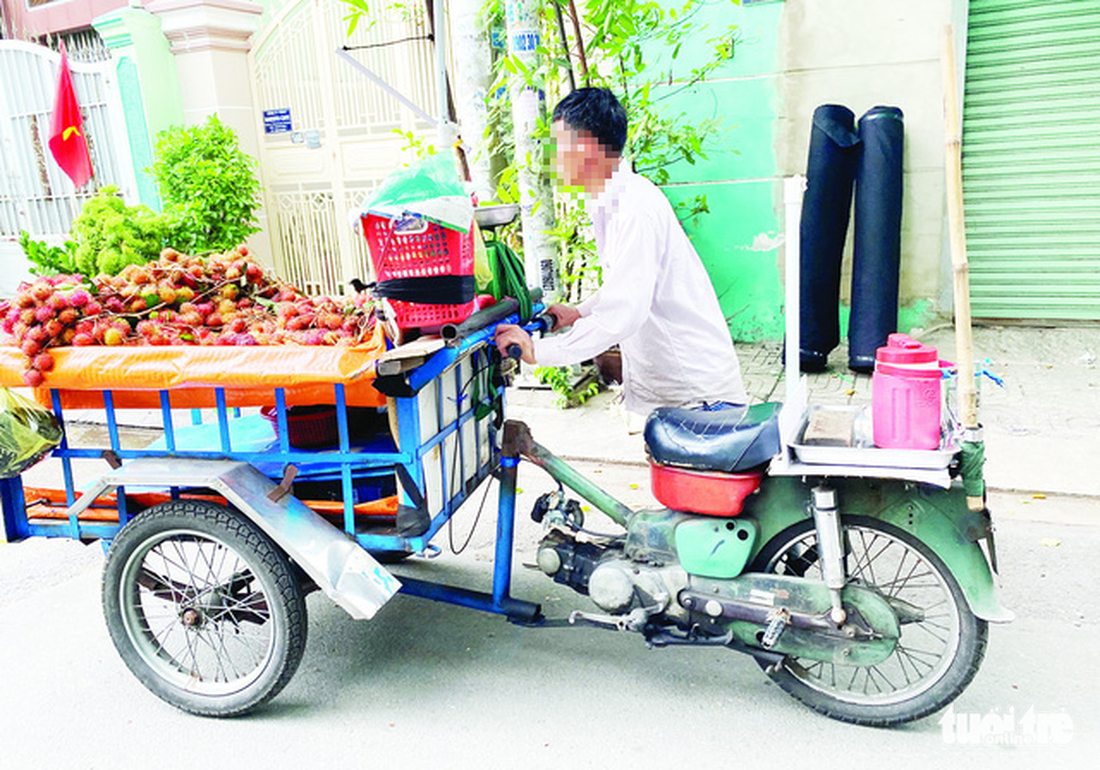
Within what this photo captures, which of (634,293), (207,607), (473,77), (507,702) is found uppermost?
(473,77)

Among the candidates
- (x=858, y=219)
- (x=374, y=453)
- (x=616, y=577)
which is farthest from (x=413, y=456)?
(x=858, y=219)

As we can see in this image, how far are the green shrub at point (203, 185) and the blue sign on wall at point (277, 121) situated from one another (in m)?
0.62

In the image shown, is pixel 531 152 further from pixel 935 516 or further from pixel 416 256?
pixel 935 516

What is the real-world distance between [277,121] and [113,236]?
2341 millimetres

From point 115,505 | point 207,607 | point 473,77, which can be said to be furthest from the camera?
point 473,77

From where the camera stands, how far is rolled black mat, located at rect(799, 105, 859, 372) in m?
5.97

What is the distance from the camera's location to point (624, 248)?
2734 millimetres

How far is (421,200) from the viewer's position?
245 centimetres

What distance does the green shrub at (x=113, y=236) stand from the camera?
720 centimetres

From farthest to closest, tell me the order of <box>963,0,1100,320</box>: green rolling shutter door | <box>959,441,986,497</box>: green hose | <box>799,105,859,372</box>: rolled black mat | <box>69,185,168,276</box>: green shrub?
<box>69,185,168,276</box>: green shrub → <box>963,0,1100,320</box>: green rolling shutter door → <box>799,105,859,372</box>: rolled black mat → <box>959,441,986,497</box>: green hose

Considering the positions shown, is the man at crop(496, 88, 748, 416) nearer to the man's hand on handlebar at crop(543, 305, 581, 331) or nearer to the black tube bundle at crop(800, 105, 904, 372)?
the man's hand on handlebar at crop(543, 305, 581, 331)

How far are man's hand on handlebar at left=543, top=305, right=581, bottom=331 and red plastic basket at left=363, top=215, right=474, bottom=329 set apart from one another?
722 mm

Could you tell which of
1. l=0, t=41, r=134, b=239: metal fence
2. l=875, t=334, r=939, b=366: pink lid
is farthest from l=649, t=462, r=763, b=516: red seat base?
l=0, t=41, r=134, b=239: metal fence

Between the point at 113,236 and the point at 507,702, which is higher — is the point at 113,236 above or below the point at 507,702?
above
